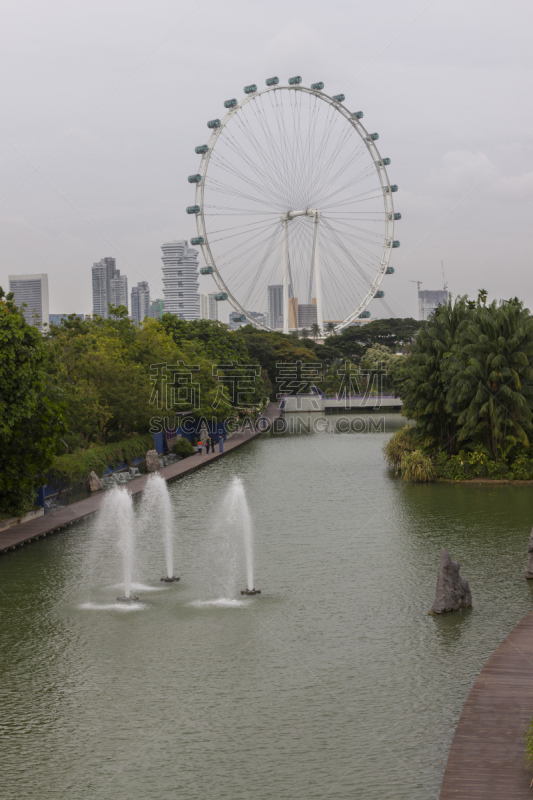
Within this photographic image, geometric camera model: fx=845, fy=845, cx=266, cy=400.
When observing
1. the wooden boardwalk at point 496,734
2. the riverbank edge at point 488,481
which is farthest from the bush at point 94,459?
the wooden boardwalk at point 496,734

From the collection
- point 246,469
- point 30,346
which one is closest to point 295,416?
point 246,469

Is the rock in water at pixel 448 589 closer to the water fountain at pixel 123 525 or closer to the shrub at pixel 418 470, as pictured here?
the water fountain at pixel 123 525

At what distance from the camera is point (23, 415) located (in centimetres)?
2156

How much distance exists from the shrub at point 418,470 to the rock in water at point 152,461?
11003 millimetres

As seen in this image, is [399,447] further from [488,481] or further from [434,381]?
[488,481]

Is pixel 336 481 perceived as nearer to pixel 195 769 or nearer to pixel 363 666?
pixel 363 666

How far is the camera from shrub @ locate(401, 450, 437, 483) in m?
32.7

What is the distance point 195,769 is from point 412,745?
265cm

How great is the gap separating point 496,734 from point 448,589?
18.4 feet

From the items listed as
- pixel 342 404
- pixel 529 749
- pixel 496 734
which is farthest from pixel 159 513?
pixel 342 404

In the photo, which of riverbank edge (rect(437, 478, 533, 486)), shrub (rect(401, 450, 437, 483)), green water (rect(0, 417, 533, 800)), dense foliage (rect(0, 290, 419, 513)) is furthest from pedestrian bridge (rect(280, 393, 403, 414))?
green water (rect(0, 417, 533, 800))

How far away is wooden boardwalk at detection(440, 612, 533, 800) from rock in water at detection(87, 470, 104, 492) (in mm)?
20888

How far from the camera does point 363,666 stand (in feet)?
42.3

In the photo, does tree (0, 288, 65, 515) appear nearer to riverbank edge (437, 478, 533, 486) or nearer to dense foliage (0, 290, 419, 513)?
dense foliage (0, 290, 419, 513)
